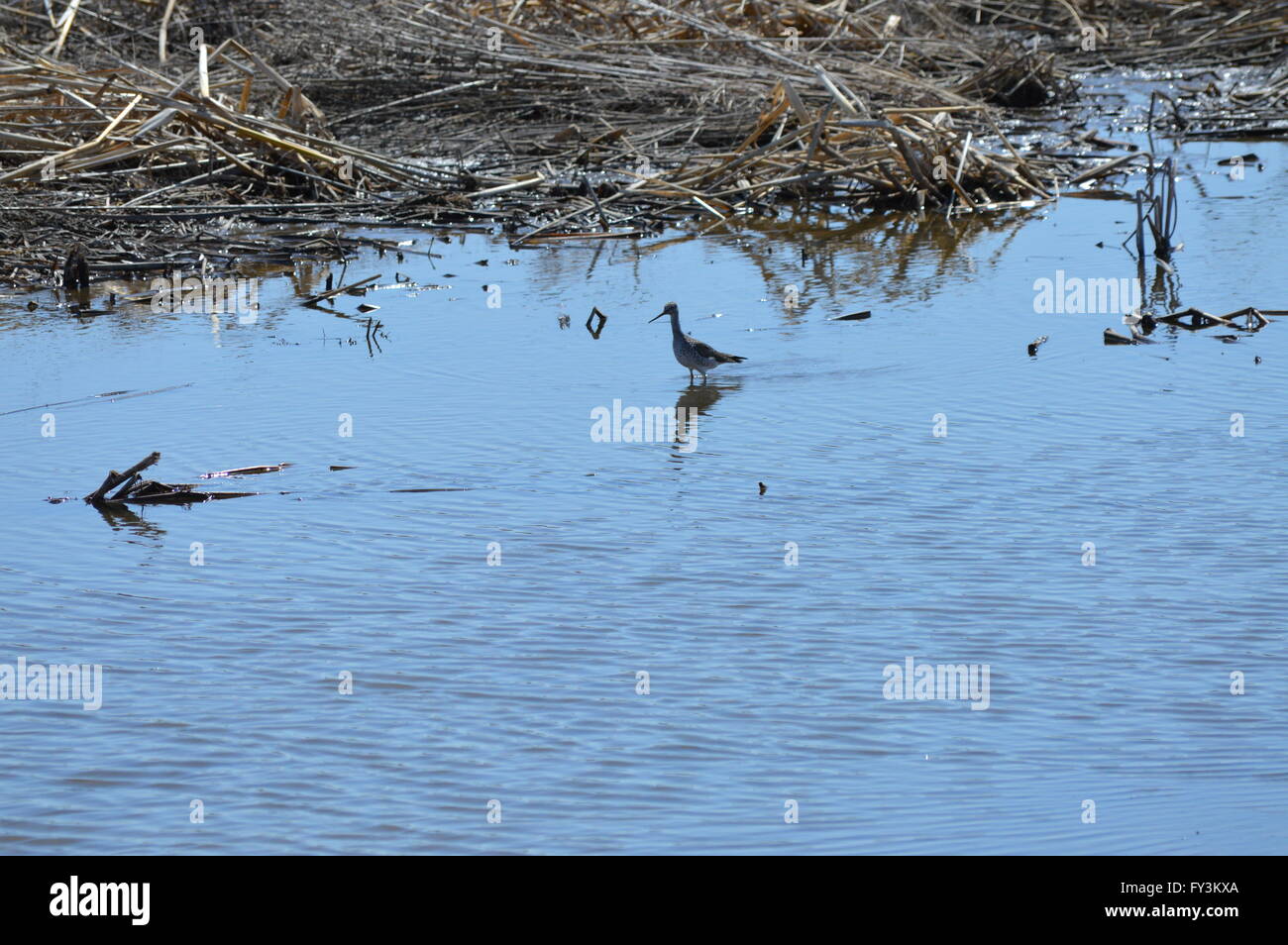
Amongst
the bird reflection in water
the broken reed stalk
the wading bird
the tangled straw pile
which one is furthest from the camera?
the tangled straw pile

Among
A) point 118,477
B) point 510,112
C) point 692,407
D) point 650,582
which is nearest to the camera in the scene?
point 650,582

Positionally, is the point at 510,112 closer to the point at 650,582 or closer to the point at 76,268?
the point at 76,268

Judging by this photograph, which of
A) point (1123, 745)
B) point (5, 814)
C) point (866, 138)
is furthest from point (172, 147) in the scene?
point (1123, 745)

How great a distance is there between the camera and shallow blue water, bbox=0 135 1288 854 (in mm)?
4832

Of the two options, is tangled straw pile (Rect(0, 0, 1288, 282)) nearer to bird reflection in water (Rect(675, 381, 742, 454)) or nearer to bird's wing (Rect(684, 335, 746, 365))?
bird's wing (Rect(684, 335, 746, 365))

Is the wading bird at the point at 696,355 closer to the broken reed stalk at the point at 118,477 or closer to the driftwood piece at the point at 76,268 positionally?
the broken reed stalk at the point at 118,477

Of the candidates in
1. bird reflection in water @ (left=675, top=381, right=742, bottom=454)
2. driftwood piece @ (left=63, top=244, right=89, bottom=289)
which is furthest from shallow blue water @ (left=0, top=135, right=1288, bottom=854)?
driftwood piece @ (left=63, top=244, right=89, bottom=289)

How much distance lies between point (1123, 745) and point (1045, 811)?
1.75 feet

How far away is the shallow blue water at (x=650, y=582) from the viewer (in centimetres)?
483

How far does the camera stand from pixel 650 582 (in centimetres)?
659

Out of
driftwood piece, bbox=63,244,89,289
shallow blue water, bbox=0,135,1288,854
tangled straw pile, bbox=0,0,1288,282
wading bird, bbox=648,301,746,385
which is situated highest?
tangled straw pile, bbox=0,0,1288,282

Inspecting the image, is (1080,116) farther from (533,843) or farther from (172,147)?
(533,843)

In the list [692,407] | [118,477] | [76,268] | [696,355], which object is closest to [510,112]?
[76,268]

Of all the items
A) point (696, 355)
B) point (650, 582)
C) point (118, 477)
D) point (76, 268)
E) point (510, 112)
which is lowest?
point (650, 582)
